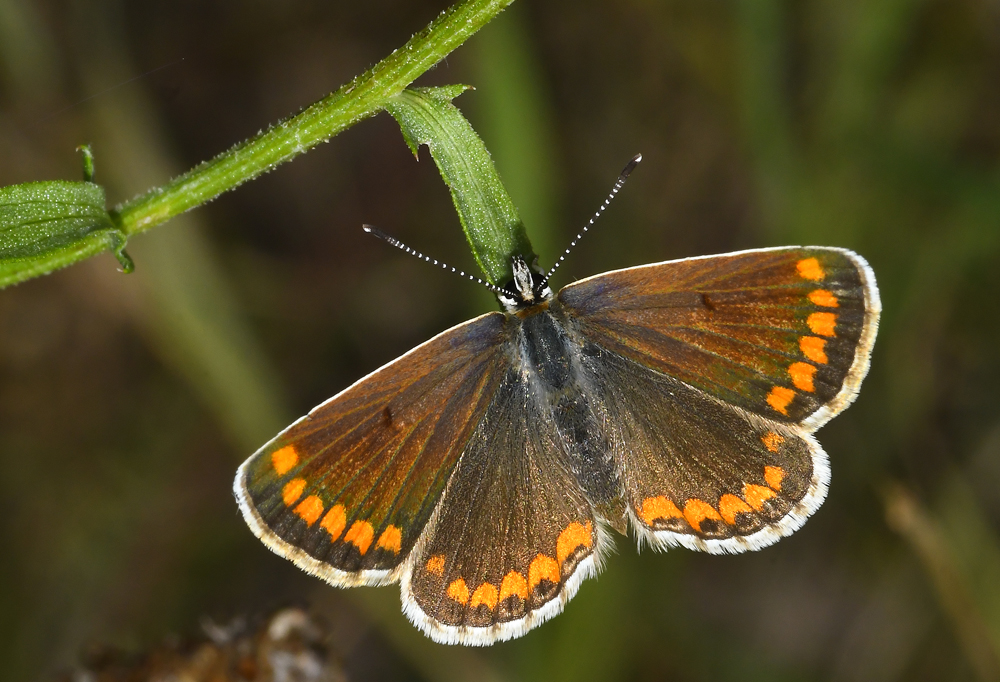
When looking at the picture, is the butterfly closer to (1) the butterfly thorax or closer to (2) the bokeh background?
(1) the butterfly thorax

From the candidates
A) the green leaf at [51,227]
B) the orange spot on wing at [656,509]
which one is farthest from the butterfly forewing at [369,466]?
the green leaf at [51,227]

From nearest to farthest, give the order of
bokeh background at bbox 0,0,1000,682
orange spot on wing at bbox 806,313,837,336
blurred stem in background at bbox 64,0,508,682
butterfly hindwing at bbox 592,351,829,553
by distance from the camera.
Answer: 1. orange spot on wing at bbox 806,313,837,336
2. butterfly hindwing at bbox 592,351,829,553
3. bokeh background at bbox 0,0,1000,682
4. blurred stem in background at bbox 64,0,508,682

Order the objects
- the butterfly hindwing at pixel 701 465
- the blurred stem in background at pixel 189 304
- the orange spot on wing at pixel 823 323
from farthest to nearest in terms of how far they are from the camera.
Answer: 1. the blurred stem in background at pixel 189 304
2. the butterfly hindwing at pixel 701 465
3. the orange spot on wing at pixel 823 323

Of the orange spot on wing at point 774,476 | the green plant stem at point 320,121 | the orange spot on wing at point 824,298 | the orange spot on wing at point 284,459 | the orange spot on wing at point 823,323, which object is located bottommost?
the orange spot on wing at point 774,476

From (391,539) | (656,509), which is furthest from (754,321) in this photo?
(391,539)

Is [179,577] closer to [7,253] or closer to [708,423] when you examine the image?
[7,253]

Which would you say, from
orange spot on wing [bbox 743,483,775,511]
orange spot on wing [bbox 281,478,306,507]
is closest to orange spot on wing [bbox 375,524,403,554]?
orange spot on wing [bbox 281,478,306,507]

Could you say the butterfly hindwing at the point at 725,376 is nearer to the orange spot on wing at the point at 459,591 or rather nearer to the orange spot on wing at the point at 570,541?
the orange spot on wing at the point at 570,541
